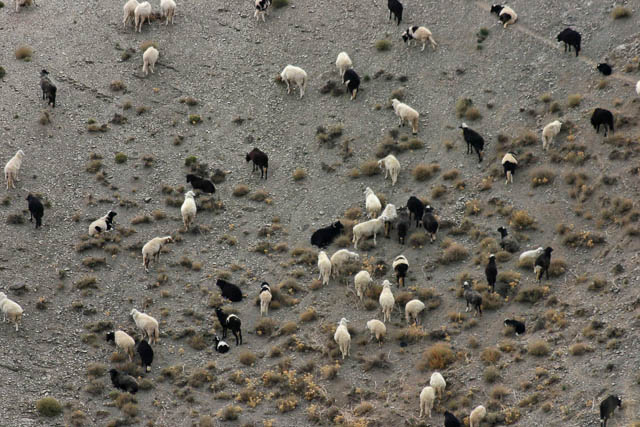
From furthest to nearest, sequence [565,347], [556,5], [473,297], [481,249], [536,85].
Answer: [556,5], [536,85], [481,249], [473,297], [565,347]

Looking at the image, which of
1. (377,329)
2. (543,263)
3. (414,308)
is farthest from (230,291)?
(543,263)

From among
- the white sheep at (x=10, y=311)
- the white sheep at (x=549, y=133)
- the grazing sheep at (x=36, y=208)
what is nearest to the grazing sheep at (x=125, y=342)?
the white sheep at (x=10, y=311)

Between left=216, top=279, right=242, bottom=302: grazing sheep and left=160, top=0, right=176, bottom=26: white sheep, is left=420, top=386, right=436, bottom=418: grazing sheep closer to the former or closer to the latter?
left=216, top=279, right=242, bottom=302: grazing sheep

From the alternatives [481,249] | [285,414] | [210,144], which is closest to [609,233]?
[481,249]

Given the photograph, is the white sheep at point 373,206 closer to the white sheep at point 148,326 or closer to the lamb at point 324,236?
the lamb at point 324,236

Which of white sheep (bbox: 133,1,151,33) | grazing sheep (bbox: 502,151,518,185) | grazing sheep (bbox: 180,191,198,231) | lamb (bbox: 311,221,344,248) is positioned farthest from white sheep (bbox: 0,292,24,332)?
white sheep (bbox: 133,1,151,33)

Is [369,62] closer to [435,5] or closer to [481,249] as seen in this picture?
[435,5]
